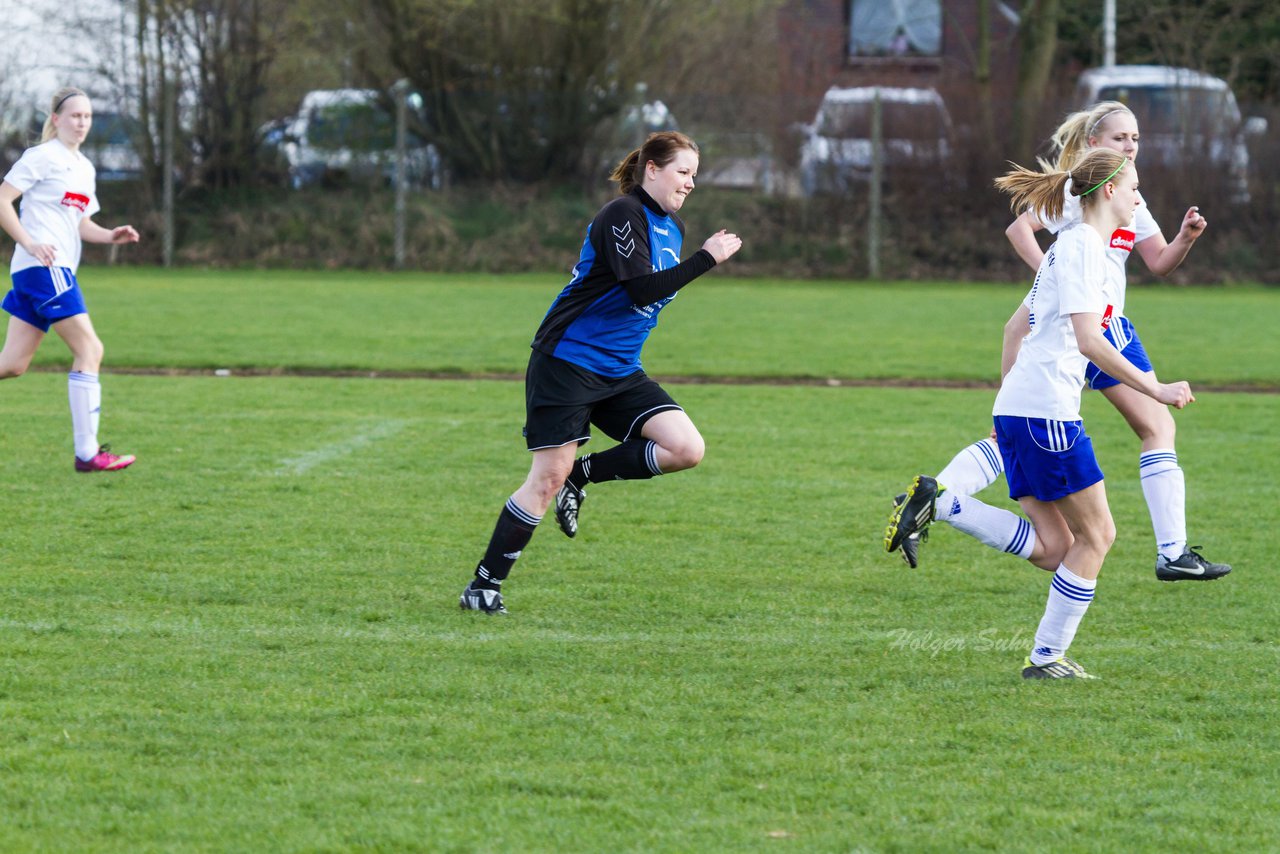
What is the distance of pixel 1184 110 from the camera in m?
23.9

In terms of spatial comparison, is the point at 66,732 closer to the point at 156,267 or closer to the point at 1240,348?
the point at 1240,348

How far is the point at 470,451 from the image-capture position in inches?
357

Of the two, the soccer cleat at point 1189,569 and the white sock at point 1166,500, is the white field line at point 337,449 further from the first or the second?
the soccer cleat at point 1189,569

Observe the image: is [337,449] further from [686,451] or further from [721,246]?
[721,246]

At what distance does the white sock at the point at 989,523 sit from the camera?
5.32 m

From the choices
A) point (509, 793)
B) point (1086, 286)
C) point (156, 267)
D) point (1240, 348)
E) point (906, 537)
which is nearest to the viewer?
point (509, 793)

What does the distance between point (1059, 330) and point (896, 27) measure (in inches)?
1225

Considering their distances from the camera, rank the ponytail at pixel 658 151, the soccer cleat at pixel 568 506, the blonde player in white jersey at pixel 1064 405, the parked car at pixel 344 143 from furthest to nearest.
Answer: the parked car at pixel 344 143 < the soccer cleat at pixel 568 506 < the ponytail at pixel 658 151 < the blonde player in white jersey at pixel 1064 405

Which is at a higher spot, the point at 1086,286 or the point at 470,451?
the point at 1086,286

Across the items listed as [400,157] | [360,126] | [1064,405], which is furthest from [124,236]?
[360,126]

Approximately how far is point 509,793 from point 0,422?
282 inches

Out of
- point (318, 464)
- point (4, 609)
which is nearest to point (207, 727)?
point (4, 609)

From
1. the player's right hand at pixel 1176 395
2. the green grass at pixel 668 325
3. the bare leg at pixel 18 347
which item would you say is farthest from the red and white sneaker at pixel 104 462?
the player's right hand at pixel 1176 395

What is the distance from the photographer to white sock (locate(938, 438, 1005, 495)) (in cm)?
561
